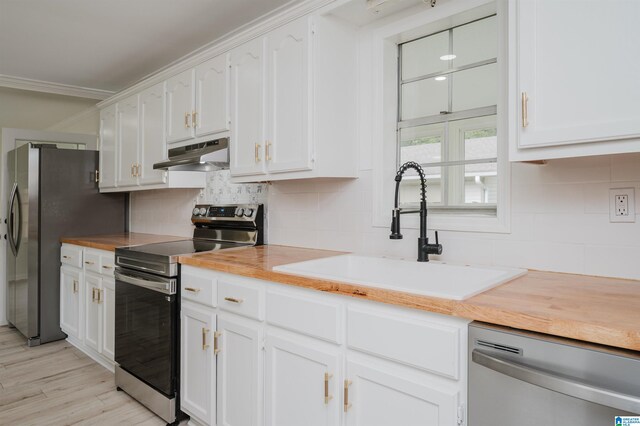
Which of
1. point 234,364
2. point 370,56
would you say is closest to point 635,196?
point 370,56

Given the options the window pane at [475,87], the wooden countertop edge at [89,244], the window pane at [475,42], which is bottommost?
the wooden countertop edge at [89,244]

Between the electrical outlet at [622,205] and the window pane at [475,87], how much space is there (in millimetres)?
659

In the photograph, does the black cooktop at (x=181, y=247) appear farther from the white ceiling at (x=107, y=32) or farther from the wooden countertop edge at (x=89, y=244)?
the white ceiling at (x=107, y=32)

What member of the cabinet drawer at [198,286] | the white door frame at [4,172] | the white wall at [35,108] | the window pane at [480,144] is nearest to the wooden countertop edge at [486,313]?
the cabinet drawer at [198,286]

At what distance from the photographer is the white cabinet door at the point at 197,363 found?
2023 mm

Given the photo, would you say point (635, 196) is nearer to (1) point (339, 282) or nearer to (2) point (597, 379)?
(2) point (597, 379)

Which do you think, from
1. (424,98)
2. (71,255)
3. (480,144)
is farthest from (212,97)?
(71,255)

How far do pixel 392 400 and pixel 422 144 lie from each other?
1.35 metres

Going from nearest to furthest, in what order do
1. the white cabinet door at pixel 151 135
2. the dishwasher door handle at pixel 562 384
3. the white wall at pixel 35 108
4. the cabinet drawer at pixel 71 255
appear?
the dishwasher door handle at pixel 562 384 < the white cabinet door at pixel 151 135 < the cabinet drawer at pixel 71 255 < the white wall at pixel 35 108

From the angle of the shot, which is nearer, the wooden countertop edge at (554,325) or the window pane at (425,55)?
the wooden countertop edge at (554,325)

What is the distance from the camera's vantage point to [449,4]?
75.5 inches

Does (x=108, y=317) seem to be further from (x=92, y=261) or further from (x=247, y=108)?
(x=247, y=108)

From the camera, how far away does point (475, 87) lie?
200cm

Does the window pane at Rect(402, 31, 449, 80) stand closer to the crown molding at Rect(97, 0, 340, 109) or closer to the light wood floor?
the crown molding at Rect(97, 0, 340, 109)
